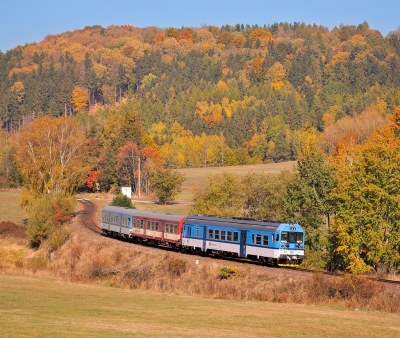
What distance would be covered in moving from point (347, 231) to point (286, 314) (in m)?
23.0

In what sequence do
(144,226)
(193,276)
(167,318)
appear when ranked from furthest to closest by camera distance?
(144,226)
(193,276)
(167,318)

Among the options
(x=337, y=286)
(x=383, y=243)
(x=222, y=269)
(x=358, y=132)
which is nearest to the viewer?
(x=337, y=286)

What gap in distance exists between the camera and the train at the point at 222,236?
44.8 meters

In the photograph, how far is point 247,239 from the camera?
46750mm

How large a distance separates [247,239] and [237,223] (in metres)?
1.67

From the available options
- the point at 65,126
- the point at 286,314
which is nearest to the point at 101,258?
the point at 286,314

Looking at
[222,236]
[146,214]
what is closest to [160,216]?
[146,214]

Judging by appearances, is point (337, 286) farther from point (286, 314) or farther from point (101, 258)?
point (101, 258)

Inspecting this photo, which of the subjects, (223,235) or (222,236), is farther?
(222,236)

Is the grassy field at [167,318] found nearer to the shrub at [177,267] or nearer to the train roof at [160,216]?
the shrub at [177,267]

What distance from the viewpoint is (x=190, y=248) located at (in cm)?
5353

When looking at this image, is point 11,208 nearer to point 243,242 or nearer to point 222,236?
point 222,236

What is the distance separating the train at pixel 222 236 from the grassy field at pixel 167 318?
9767 mm

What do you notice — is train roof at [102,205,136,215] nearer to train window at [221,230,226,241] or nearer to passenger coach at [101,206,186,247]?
passenger coach at [101,206,186,247]
